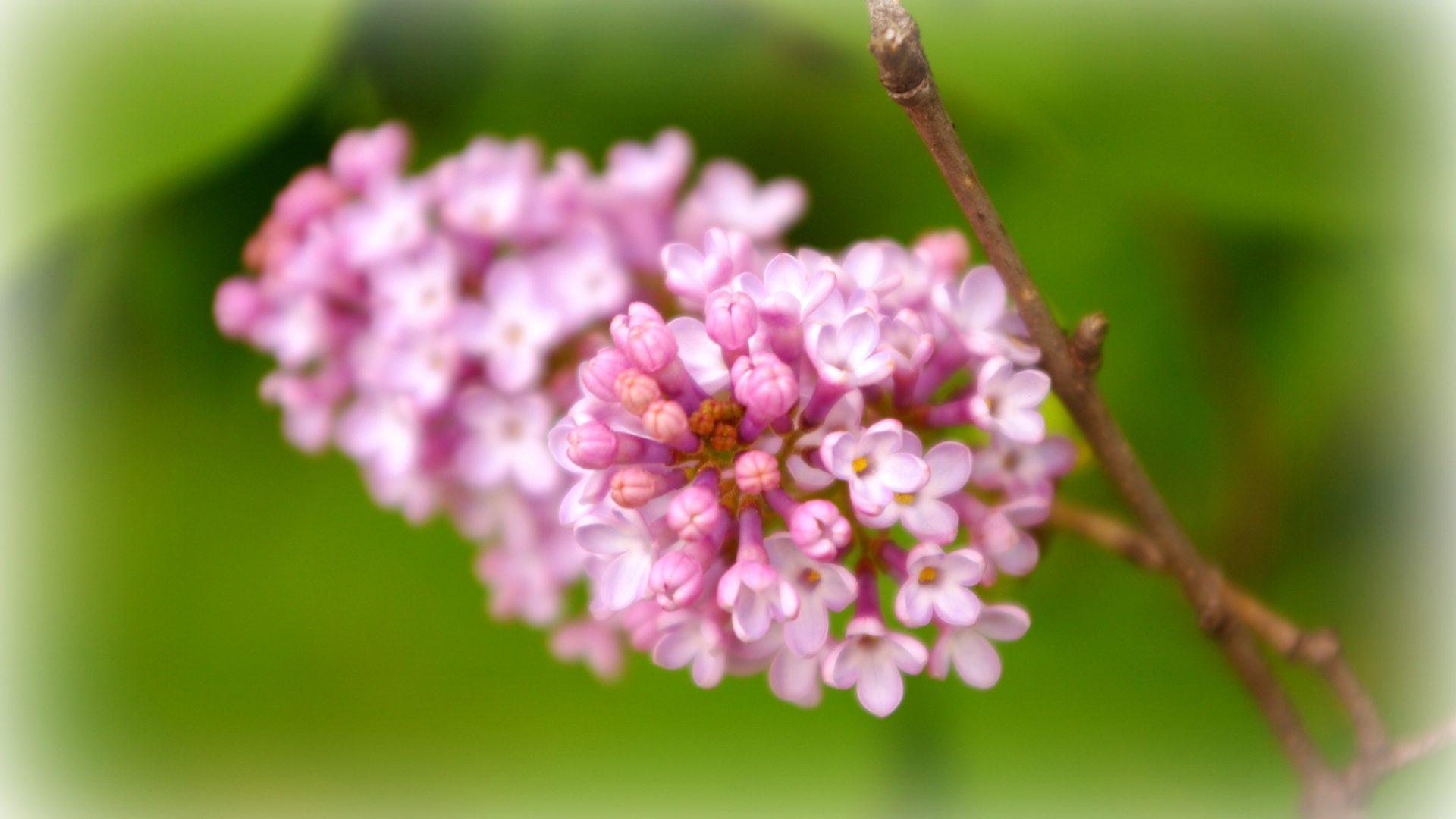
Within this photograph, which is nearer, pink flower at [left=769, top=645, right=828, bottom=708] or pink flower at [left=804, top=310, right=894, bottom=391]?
pink flower at [left=804, top=310, right=894, bottom=391]

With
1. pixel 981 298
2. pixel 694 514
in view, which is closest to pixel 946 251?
pixel 981 298

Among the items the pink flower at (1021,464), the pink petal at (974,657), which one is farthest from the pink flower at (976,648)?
the pink flower at (1021,464)

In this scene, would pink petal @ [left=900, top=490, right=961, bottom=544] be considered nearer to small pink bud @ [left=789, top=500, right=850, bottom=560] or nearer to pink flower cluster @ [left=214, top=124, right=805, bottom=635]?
small pink bud @ [left=789, top=500, right=850, bottom=560]

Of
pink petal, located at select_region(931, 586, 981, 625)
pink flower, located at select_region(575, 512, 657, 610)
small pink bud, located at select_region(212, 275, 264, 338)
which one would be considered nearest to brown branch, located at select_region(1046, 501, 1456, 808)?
pink petal, located at select_region(931, 586, 981, 625)

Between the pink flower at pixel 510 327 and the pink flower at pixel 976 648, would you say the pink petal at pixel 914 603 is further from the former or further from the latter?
the pink flower at pixel 510 327

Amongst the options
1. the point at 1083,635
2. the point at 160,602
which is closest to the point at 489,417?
the point at 1083,635
